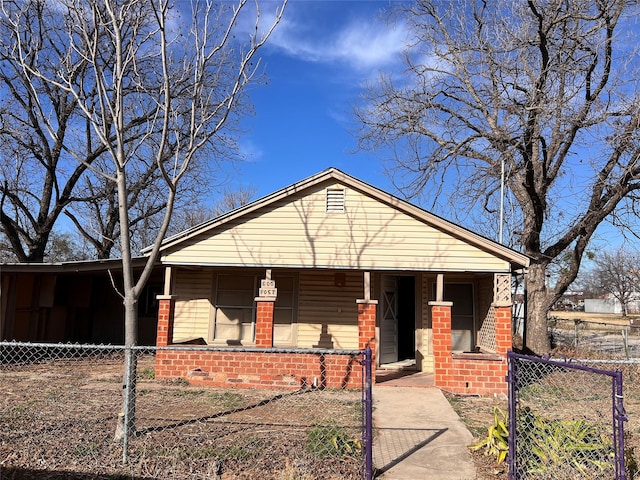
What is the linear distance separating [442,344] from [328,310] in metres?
3.19

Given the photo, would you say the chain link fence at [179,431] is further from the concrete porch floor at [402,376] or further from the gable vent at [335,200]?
the gable vent at [335,200]

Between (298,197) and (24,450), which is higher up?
(298,197)

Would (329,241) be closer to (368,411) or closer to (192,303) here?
(192,303)

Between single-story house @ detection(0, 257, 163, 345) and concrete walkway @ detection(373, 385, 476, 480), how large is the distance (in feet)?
22.7

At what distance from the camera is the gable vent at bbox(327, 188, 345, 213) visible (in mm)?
10250

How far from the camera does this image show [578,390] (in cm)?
912

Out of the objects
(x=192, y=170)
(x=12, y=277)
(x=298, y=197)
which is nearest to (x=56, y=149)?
(x=192, y=170)

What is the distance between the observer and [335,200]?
1030 centimetres

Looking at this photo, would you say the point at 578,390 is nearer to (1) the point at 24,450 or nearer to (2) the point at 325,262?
(2) the point at 325,262

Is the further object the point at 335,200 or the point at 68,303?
the point at 68,303

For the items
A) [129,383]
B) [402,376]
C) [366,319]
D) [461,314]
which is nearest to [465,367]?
[402,376]

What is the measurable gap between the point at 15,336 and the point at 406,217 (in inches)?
426

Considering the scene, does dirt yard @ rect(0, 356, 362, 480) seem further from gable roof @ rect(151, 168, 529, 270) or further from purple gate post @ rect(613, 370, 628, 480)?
gable roof @ rect(151, 168, 529, 270)

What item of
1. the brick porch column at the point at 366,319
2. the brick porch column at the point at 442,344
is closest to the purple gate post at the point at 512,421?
the brick porch column at the point at 442,344
